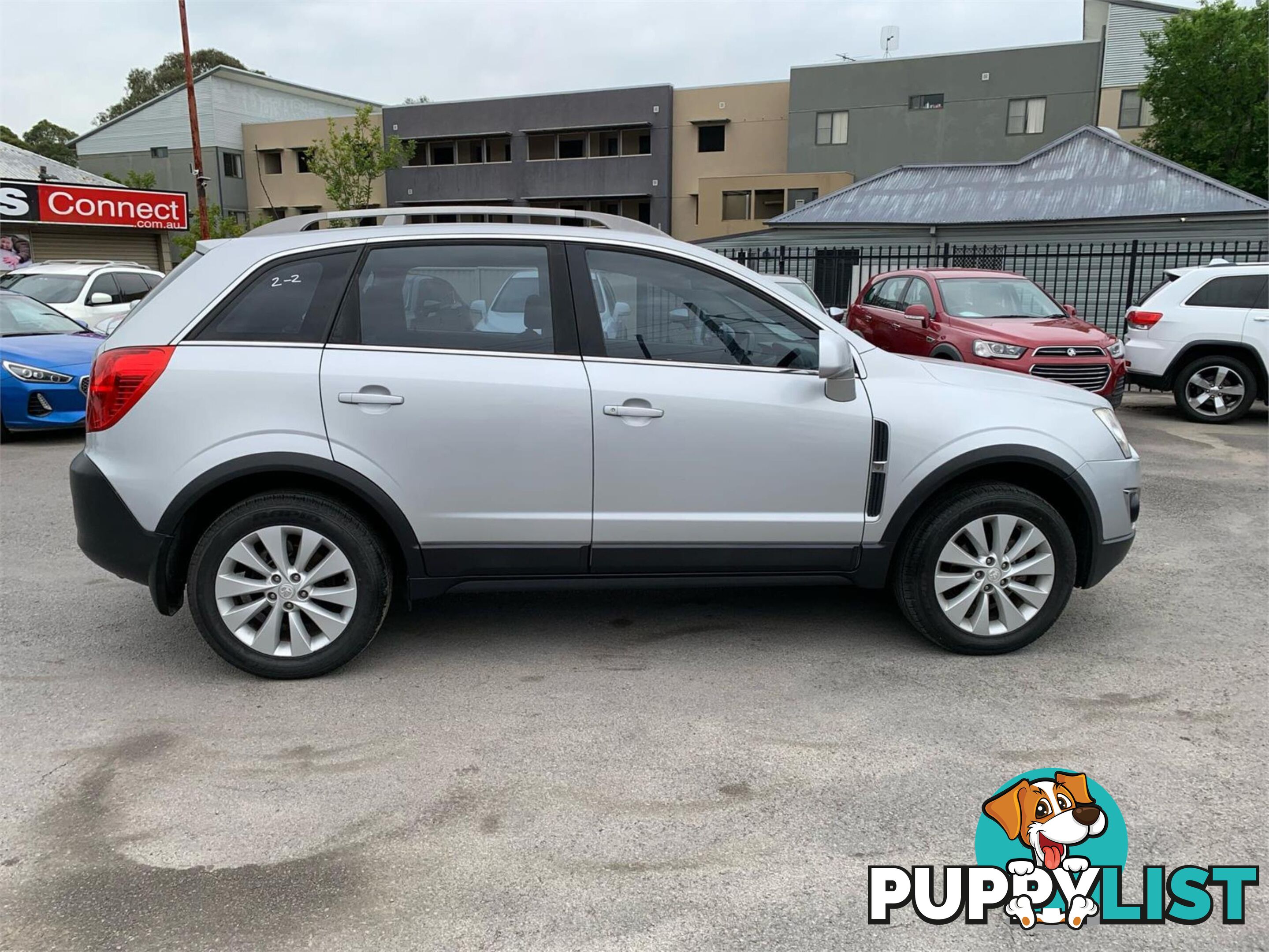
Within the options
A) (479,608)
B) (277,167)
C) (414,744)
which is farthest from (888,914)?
(277,167)

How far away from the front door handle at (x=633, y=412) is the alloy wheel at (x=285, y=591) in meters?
1.22

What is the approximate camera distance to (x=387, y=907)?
262 cm

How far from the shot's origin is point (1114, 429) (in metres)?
4.41

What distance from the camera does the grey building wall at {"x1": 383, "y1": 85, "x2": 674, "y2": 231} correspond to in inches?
1709

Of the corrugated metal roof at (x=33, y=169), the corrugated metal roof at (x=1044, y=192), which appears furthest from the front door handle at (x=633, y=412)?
the corrugated metal roof at (x=33, y=169)

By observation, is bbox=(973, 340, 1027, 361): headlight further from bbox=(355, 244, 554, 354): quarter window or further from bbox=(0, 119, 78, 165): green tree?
bbox=(0, 119, 78, 165): green tree

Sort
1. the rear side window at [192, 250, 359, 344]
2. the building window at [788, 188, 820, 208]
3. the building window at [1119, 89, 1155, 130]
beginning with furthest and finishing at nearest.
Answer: the building window at [788, 188, 820, 208]
the building window at [1119, 89, 1155, 130]
the rear side window at [192, 250, 359, 344]

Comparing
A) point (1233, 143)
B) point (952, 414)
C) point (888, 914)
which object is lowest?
point (888, 914)

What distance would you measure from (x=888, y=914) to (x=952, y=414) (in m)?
2.22

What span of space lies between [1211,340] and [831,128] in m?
31.7

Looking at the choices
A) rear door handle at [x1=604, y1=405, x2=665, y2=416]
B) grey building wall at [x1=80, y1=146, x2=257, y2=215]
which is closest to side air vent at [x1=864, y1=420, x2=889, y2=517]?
rear door handle at [x1=604, y1=405, x2=665, y2=416]

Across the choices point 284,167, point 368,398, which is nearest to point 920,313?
point 368,398

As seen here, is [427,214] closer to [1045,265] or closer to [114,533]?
[114,533]

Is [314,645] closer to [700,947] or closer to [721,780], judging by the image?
[721,780]
